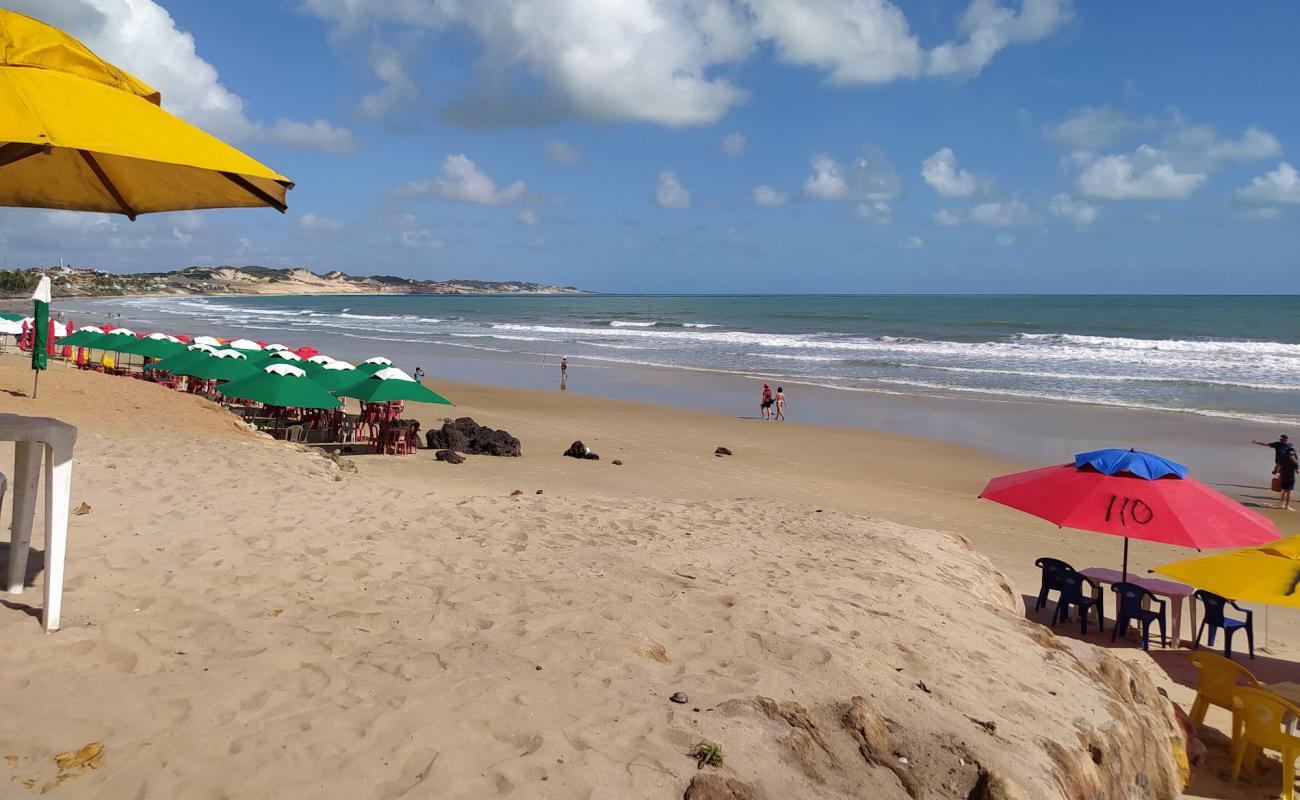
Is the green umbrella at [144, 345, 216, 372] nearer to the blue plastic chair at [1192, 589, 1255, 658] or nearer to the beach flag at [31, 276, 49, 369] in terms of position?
the beach flag at [31, 276, 49, 369]

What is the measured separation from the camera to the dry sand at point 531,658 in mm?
3236

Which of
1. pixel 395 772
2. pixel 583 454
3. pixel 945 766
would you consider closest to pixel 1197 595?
pixel 945 766

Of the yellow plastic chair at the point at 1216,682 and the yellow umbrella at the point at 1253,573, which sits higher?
the yellow umbrella at the point at 1253,573

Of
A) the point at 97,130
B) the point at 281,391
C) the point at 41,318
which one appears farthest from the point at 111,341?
the point at 97,130

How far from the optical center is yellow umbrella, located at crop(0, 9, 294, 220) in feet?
8.55

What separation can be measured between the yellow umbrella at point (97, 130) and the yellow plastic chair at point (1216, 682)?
622 cm

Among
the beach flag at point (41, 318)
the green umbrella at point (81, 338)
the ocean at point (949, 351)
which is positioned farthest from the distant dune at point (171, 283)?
the beach flag at point (41, 318)

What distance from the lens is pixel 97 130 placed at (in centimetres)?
269

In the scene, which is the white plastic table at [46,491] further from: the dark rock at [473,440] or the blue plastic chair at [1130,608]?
the dark rock at [473,440]

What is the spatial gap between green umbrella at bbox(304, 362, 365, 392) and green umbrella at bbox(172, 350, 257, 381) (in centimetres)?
117

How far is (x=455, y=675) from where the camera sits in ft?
12.9

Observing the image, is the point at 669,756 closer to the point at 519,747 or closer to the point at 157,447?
the point at 519,747

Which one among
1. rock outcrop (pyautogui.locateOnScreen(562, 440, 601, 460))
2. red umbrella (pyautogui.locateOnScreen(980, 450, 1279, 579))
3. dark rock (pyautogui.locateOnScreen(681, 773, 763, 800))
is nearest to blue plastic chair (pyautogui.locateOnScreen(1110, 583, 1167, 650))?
red umbrella (pyautogui.locateOnScreen(980, 450, 1279, 579))

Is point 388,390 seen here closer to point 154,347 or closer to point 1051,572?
point 154,347
